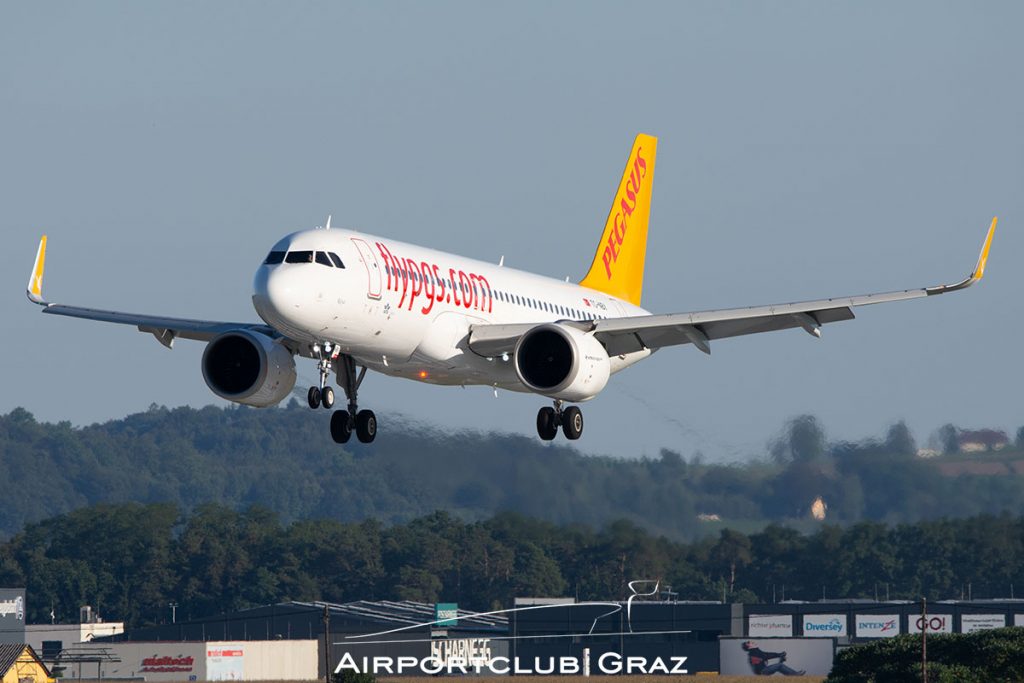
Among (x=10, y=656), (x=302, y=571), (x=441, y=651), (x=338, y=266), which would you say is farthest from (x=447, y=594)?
(x=338, y=266)

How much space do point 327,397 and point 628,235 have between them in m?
20.5

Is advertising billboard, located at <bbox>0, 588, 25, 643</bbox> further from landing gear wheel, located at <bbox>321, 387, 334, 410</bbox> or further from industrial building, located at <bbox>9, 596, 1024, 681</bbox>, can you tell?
landing gear wheel, located at <bbox>321, 387, 334, 410</bbox>

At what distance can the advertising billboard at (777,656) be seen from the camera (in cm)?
8725

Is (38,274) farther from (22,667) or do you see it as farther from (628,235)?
(22,667)

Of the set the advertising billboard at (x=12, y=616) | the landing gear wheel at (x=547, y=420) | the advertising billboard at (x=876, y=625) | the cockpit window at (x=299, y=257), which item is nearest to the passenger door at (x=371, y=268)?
the cockpit window at (x=299, y=257)

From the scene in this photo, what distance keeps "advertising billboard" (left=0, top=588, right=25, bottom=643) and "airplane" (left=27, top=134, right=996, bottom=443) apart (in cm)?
6076

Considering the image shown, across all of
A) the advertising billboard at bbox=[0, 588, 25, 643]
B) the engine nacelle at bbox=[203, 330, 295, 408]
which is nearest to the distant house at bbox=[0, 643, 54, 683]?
the advertising billboard at bbox=[0, 588, 25, 643]

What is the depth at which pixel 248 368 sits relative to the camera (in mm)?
41531

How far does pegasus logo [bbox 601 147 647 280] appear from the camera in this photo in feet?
181

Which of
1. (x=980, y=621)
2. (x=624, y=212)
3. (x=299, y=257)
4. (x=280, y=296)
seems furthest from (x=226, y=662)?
(x=280, y=296)

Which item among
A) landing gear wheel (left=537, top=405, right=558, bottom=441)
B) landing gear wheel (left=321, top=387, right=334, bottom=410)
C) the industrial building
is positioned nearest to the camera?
landing gear wheel (left=321, top=387, right=334, bottom=410)

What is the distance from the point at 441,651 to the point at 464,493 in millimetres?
23542

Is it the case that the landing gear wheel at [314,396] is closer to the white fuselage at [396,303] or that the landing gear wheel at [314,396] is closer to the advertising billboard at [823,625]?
the white fuselage at [396,303]

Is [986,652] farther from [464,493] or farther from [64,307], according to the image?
[64,307]
